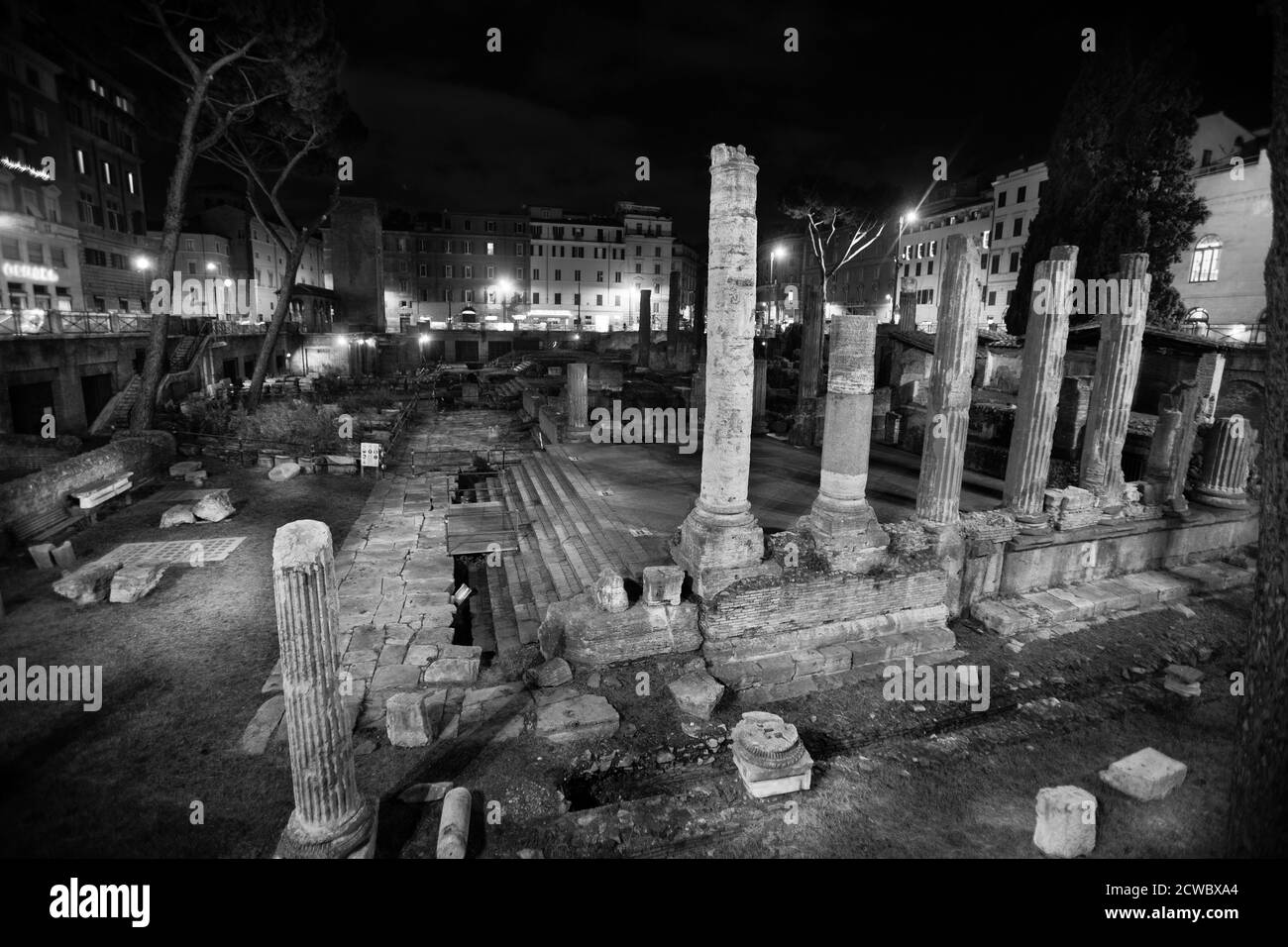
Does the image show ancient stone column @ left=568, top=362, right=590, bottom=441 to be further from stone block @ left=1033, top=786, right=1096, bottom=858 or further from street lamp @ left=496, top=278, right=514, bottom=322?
street lamp @ left=496, top=278, right=514, bottom=322

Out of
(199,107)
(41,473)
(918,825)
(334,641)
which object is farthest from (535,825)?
(199,107)

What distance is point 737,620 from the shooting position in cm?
787

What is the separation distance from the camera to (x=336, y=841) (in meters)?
4.65

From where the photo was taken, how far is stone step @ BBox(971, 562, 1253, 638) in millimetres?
9422

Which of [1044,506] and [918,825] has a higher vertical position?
[1044,506]

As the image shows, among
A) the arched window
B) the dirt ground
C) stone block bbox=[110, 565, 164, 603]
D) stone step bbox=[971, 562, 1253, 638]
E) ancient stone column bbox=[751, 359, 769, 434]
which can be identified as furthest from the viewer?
the arched window

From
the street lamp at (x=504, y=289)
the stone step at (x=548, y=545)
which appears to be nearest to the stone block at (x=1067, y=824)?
the stone step at (x=548, y=545)

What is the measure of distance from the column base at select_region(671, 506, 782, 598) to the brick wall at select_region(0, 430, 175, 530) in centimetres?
1170

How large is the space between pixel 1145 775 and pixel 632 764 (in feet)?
15.4
